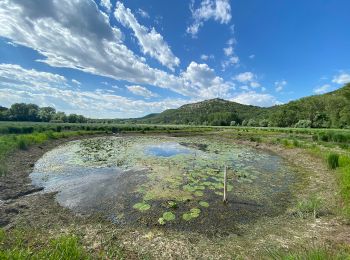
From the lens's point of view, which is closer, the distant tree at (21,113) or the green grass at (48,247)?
the green grass at (48,247)

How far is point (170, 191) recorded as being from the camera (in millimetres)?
10633

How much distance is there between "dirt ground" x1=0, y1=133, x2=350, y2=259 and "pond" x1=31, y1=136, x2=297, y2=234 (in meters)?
0.60

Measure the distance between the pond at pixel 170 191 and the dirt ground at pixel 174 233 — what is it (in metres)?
0.60

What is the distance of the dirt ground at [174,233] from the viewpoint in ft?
18.5

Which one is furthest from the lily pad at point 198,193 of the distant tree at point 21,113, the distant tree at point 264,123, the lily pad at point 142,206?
the distant tree at point 264,123

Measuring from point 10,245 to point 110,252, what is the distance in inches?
106

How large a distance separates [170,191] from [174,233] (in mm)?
3945

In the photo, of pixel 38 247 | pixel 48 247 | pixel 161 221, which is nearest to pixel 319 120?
pixel 161 221

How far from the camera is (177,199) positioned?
963cm

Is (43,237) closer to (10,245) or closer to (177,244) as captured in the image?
(10,245)

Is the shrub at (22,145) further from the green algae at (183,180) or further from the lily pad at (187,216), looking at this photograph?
the lily pad at (187,216)

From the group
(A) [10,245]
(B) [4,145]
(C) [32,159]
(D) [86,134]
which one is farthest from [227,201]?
(D) [86,134]

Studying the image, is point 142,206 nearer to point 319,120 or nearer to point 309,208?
point 309,208

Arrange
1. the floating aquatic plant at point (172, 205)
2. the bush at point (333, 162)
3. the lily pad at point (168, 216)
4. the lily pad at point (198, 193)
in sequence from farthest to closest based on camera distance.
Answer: the bush at point (333, 162)
the lily pad at point (198, 193)
the floating aquatic plant at point (172, 205)
the lily pad at point (168, 216)
